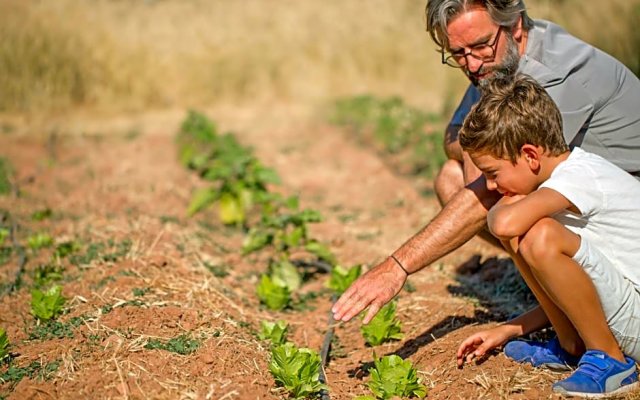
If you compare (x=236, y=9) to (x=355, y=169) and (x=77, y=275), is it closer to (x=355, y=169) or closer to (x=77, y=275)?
(x=355, y=169)

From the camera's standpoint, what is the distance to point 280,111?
10.1 metres

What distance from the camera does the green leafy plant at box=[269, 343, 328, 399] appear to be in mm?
2867

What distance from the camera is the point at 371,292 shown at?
2951mm

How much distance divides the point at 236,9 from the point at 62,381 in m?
9.95

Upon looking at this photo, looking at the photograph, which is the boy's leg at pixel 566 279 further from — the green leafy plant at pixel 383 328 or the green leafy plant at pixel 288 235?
the green leafy plant at pixel 288 235

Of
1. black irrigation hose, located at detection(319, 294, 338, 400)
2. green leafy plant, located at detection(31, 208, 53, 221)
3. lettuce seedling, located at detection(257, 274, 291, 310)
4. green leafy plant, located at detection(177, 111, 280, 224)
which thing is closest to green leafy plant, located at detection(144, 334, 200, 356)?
black irrigation hose, located at detection(319, 294, 338, 400)

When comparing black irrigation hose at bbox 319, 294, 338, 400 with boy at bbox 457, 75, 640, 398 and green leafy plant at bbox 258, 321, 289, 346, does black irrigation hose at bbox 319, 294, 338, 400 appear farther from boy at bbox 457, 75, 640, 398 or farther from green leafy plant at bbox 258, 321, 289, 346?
boy at bbox 457, 75, 640, 398

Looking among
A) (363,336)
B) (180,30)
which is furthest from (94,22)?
(363,336)

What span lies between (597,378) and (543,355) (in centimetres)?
36

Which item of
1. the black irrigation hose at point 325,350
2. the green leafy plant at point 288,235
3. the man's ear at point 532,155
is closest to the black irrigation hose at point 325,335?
the black irrigation hose at point 325,350

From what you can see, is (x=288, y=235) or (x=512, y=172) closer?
(x=512, y=172)

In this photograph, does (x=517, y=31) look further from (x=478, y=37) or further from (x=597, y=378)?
(x=597, y=378)

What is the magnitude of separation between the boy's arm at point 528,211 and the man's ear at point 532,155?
0.16 metres

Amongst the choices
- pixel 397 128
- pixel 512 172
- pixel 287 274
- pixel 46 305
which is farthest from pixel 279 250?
pixel 397 128
